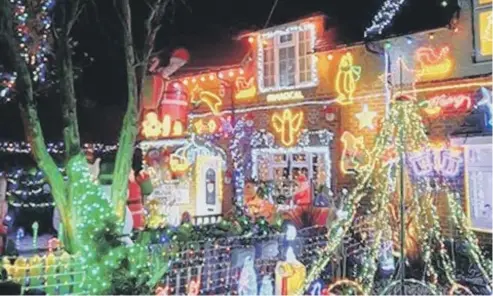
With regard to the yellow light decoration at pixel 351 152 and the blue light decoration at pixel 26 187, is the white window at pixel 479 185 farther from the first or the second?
the blue light decoration at pixel 26 187

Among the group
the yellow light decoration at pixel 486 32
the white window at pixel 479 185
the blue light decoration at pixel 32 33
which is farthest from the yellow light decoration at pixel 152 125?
the yellow light decoration at pixel 486 32

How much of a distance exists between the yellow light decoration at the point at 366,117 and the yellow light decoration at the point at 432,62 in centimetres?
137

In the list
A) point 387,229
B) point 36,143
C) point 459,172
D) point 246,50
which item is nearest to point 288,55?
point 246,50

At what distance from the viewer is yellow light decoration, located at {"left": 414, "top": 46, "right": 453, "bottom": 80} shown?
1116cm

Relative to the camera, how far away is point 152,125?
1636 cm

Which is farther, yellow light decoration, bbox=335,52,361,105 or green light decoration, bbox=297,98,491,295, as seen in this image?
yellow light decoration, bbox=335,52,361,105

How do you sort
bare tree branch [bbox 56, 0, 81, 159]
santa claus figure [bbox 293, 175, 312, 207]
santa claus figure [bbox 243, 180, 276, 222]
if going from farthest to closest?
santa claus figure [bbox 293, 175, 312, 207] < santa claus figure [bbox 243, 180, 276, 222] < bare tree branch [bbox 56, 0, 81, 159]

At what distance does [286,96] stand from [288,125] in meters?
0.72

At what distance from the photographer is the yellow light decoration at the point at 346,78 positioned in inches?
509

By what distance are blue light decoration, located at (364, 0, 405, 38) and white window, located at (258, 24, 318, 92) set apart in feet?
6.65

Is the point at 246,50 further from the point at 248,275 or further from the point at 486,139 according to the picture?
the point at 248,275

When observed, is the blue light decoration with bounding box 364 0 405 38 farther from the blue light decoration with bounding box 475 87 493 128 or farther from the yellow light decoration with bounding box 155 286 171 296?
the yellow light decoration with bounding box 155 286 171 296

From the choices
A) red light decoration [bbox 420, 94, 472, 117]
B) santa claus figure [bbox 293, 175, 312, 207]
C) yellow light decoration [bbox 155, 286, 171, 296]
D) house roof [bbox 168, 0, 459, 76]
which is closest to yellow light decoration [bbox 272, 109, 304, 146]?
santa claus figure [bbox 293, 175, 312, 207]

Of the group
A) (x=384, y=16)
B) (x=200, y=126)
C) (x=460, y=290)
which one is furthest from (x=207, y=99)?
(x=460, y=290)
